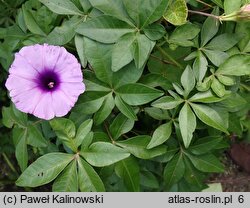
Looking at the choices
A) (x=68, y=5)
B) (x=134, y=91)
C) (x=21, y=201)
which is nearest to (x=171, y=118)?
(x=134, y=91)

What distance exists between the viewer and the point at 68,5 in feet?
3.32

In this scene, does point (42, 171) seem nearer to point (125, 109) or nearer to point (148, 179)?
point (125, 109)

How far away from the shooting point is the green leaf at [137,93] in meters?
0.97

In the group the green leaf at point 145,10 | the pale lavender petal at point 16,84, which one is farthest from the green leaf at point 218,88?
the pale lavender petal at point 16,84

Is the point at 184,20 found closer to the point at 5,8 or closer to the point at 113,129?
the point at 113,129

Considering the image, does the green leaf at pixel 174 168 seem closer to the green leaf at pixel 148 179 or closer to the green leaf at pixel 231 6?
the green leaf at pixel 148 179

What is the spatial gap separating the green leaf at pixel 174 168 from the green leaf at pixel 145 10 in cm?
41

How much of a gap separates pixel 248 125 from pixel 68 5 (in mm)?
673

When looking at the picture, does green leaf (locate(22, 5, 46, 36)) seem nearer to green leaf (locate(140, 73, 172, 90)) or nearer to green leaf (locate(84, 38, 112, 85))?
green leaf (locate(84, 38, 112, 85))

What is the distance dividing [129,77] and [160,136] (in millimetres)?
172

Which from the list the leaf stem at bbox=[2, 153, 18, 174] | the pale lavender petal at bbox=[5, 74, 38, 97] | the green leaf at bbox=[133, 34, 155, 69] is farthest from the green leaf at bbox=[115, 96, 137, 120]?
the leaf stem at bbox=[2, 153, 18, 174]

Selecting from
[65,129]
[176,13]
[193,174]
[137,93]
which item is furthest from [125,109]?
[193,174]

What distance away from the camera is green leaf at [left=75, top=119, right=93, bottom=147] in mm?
991

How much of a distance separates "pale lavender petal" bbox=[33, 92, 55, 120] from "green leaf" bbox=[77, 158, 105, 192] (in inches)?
5.5
